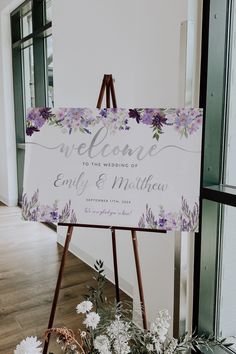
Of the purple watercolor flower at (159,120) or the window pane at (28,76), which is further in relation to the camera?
the window pane at (28,76)

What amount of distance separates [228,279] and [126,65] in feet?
5.26

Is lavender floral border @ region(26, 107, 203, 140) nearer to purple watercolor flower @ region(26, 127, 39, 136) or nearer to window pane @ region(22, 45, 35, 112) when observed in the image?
purple watercolor flower @ region(26, 127, 39, 136)

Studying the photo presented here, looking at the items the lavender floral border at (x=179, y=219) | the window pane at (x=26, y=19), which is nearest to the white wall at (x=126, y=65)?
the window pane at (x=26, y=19)

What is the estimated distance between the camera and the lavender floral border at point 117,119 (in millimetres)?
1448

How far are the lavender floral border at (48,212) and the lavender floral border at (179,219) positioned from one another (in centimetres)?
37

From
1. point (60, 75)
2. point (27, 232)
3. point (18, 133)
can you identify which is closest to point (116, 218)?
point (60, 75)

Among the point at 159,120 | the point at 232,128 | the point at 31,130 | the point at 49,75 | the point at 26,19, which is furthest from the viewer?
the point at 26,19

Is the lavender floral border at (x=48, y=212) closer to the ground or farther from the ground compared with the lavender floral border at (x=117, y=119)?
closer to the ground

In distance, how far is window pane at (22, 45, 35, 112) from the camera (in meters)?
4.77

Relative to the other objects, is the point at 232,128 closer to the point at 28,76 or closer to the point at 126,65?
the point at 126,65

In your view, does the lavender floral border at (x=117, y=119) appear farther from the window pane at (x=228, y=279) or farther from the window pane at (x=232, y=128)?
the window pane at (x=228, y=279)

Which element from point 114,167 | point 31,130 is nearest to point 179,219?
point 114,167

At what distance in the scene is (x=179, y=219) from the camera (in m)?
1.47

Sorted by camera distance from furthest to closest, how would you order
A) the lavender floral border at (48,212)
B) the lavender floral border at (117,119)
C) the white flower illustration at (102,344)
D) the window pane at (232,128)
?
the window pane at (232,128) → the lavender floral border at (48,212) → the lavender floral border at (117,119) → the white flower illustration at (102,344)
